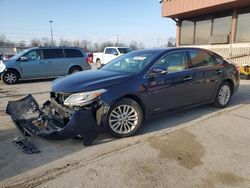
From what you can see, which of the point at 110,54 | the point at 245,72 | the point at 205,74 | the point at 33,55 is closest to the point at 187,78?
the point at 205,74

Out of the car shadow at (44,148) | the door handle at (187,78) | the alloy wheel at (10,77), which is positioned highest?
the door handle at (187,78)

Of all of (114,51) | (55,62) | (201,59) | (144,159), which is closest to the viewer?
(144,159)

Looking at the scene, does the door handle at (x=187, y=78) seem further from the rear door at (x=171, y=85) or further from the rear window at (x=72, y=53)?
the rear window at (x=72, y=53)

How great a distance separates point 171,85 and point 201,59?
131 centimetres

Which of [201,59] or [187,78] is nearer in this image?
[187,78]

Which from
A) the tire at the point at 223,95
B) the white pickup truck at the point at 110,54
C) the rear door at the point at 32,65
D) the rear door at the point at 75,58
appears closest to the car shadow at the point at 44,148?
the tire at the point at 223,95

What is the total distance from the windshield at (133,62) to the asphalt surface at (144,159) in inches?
46.8

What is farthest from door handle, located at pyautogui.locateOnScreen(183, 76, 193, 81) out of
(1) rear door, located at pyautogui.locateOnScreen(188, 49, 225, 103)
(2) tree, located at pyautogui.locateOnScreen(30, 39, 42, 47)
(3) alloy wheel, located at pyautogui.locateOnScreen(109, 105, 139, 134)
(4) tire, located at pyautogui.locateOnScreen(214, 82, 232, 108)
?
(2) tree, located at pyautogui.locateOnScreen(30, 39, 42, 47)

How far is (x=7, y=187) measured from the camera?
8.20ft

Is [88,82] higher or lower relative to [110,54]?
lower

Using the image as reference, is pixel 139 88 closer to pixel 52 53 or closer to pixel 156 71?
pixel 156 71

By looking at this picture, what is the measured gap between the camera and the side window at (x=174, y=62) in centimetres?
429

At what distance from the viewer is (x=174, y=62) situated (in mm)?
4500

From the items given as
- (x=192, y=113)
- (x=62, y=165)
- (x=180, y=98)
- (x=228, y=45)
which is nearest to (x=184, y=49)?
(x=180, y=98)
